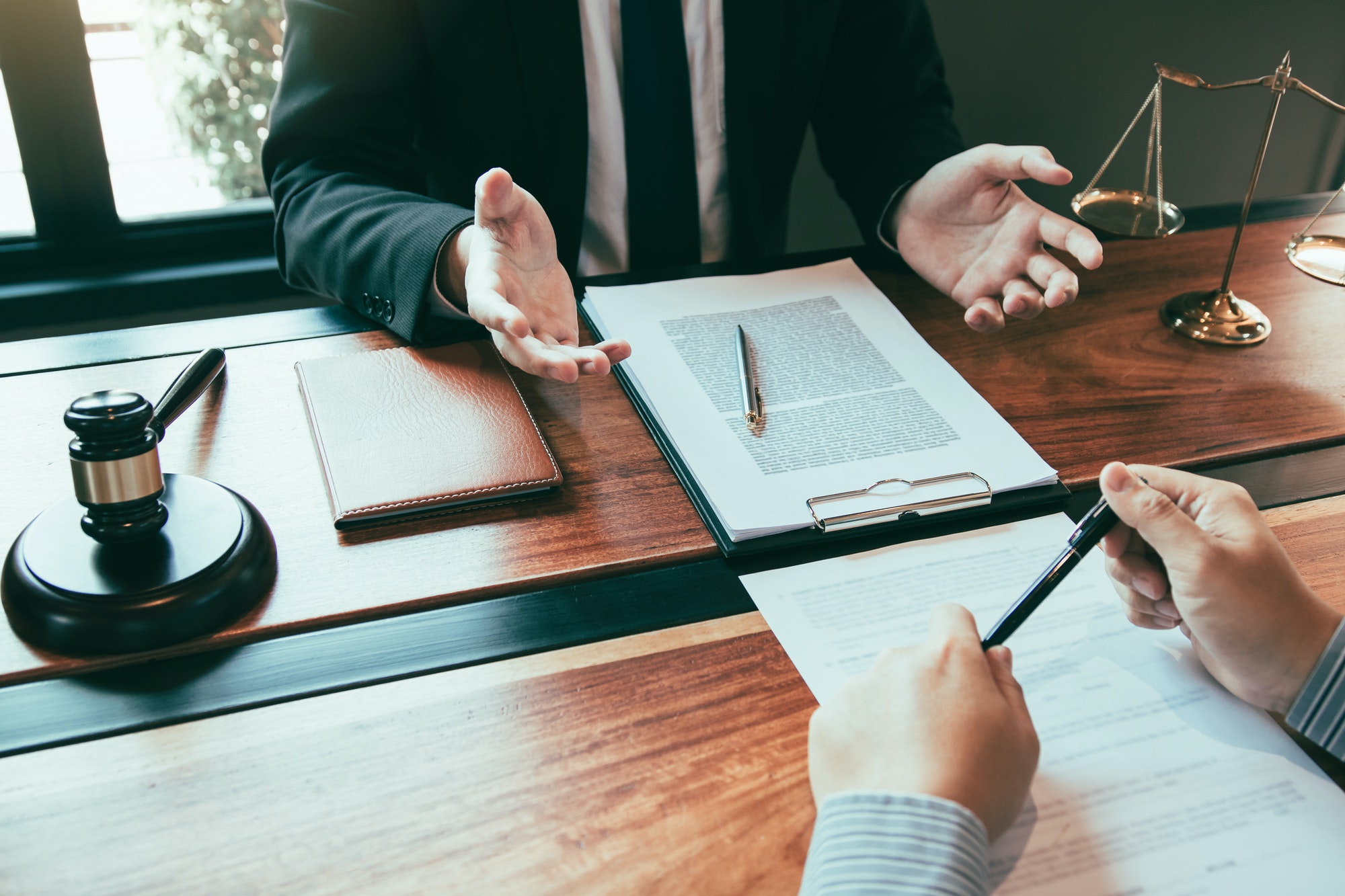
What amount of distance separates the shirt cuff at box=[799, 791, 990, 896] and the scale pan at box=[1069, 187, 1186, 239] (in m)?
0.78

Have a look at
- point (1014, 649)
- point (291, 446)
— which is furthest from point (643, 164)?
point (1014, 649)

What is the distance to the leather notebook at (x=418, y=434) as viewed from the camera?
2.43ft

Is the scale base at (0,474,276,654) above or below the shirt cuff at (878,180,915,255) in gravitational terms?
below

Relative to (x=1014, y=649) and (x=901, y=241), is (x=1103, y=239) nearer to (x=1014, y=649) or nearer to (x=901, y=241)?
(x=901, y=241)

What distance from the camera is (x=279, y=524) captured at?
723mm

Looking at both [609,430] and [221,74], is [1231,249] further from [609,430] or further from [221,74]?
[221,74]

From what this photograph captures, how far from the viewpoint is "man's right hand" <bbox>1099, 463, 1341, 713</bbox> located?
60 centimetres

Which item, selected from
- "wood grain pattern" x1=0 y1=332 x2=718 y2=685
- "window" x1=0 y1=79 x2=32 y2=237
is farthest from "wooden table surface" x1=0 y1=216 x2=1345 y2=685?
"window" x1=0 y1=79 x2=32 y2=237

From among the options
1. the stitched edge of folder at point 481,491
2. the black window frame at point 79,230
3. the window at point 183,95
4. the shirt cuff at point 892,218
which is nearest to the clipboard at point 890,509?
the stitched edge of folder at point 481,491

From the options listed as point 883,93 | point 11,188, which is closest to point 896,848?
point 883,93

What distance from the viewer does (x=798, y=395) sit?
34.9 inches

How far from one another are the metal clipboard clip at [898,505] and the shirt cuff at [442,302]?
438 millimetres

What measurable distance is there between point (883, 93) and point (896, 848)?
3.89ft

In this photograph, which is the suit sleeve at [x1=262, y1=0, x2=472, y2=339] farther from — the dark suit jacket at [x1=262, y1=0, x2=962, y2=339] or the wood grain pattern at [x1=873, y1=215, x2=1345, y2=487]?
the wood grain pattern at [x1=873, y1=215, x2=1345, y2=487]
